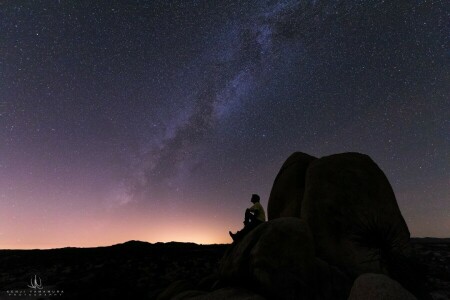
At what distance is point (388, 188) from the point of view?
10.5m

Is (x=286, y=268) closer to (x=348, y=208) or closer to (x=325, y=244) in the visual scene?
(x=325, y=244)

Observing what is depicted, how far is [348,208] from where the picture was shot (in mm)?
9750

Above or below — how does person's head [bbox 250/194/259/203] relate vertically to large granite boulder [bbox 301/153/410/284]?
above

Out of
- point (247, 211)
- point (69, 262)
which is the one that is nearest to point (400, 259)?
point (247, 211)

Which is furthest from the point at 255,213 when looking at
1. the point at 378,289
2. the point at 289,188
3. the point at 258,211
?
the point at 378,289

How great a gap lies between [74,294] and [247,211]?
11.7 meters

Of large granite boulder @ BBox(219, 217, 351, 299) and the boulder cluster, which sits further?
large granite boulder @ BBox(219, 217, 351, 299)

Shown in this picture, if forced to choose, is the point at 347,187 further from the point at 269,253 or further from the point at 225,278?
the point at 225,278

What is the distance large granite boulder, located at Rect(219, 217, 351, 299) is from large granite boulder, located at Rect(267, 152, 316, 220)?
297 centimetres

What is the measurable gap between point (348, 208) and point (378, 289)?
5.23m

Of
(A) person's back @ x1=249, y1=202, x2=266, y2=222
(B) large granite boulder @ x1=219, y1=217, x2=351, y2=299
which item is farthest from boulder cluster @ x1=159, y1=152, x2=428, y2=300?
(A) person's back @ x1=249, y1=202, x2=266, y2=222

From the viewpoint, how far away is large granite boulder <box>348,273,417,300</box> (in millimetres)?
Answer: 4574

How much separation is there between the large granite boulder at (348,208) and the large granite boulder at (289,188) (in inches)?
43.3

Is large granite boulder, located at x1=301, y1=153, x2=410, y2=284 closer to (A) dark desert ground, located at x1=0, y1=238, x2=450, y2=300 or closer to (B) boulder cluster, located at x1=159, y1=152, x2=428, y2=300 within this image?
(B) boulder cluster, located at x1=159, y1=152, x2=428, y2=300
